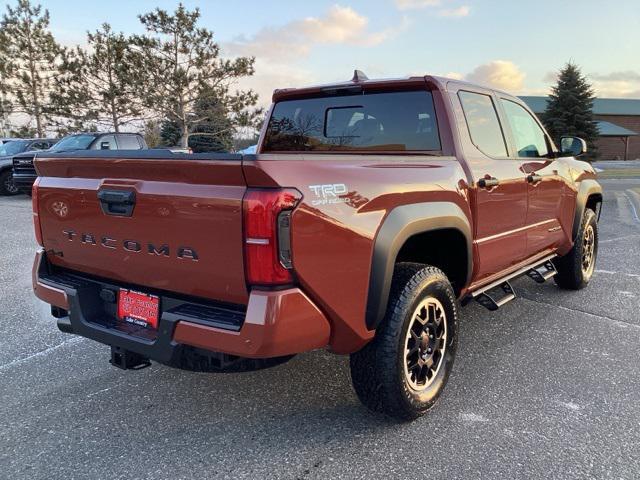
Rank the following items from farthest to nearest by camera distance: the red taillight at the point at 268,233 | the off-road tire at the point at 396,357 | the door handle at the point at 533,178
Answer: the door handle at the point at 533,178
the off-road tire at the point at 396,357
the red taillight at the point at 268,233

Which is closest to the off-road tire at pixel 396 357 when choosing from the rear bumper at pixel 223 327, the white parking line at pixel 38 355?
the rear bumper at pixel 223 327

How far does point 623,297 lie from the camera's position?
5.34 metres

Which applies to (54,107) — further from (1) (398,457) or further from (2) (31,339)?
(1) (398,457)

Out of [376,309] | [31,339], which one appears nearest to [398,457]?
[376,309]

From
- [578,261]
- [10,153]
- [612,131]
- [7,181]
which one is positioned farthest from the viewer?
[612,131]

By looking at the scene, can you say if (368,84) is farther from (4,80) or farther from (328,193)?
(4,80)

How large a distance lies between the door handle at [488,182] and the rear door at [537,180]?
614 millimetres

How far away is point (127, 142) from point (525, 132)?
41.4ft

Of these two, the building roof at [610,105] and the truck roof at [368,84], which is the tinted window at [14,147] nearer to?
the truck roof at [368,84]

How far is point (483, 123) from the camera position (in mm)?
3877

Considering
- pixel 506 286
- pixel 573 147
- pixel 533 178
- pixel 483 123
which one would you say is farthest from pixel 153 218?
pixel 573 147

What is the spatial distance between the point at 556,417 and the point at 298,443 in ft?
4.85

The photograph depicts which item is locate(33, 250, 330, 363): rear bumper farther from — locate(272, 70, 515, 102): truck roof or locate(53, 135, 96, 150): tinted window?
locate(53, 135, 96, 150): tinted window

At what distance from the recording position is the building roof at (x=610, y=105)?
53750 mm
